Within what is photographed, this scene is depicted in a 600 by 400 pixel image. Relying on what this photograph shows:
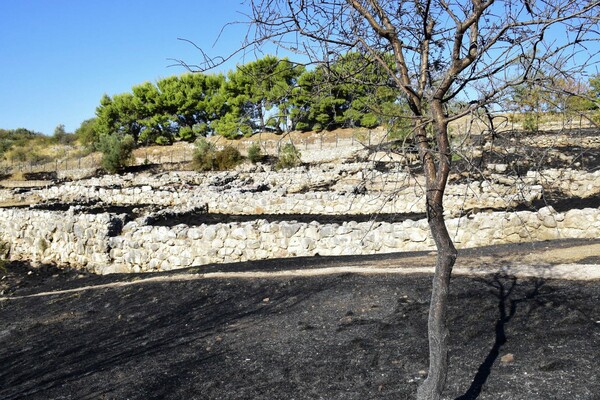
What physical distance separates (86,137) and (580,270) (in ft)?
212

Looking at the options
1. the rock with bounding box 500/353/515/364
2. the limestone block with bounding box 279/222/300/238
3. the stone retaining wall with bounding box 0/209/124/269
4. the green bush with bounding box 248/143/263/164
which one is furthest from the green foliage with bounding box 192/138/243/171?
the rock with bounding box 500/353/515/364

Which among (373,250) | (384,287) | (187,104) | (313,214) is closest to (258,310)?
(384,287)

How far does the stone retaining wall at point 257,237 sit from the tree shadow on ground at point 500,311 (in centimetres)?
257

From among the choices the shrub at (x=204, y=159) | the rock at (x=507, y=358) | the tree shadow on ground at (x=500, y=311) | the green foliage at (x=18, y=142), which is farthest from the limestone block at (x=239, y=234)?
the green foliage at (x=18, y=142)

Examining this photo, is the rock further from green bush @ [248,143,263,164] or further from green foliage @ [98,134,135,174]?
green foliage @ [98,134,135,174]

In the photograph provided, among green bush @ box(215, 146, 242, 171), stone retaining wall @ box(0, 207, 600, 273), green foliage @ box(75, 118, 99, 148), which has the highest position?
green foliage @ box(75, 118, 99, 148)

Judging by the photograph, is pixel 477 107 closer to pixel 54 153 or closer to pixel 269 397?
pixel 269 397

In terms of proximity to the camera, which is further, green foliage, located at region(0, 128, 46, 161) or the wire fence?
green foliage, located at region(0, 128, 46, 161)

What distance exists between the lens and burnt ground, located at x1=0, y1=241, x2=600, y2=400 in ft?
17.3

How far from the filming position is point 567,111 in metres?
3.39

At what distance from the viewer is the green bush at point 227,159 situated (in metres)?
39.9

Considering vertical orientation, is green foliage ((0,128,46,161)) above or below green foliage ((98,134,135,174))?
above

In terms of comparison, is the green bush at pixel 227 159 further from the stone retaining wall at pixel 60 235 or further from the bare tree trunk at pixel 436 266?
the bare tree trunk at pixel 436 266

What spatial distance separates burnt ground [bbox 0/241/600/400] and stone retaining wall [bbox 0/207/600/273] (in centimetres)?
149
